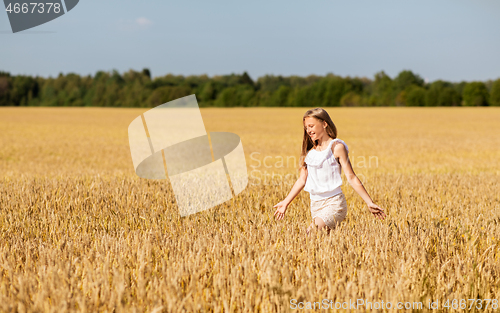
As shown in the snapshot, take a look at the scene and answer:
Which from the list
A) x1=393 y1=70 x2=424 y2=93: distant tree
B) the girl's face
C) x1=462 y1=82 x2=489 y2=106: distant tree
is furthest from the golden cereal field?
x1=393 y1=70 x2=424 y2=93: distant tree

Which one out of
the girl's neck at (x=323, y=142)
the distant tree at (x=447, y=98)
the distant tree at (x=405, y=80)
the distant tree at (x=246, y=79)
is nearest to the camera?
the girl's neck at (x=323, y=142)

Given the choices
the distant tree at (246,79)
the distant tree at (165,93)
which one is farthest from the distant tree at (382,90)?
the distant tree at (165,93)

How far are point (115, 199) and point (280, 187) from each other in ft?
8.26

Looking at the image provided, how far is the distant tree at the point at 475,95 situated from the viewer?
75000 millimetres

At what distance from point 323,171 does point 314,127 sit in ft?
1.41

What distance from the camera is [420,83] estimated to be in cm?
9331

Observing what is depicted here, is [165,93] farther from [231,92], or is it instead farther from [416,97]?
[416,97]

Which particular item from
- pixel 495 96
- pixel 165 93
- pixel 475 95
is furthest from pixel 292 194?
pixel 165 93

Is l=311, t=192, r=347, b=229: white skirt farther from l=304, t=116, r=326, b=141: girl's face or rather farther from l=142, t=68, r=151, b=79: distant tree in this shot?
l=142, t=68, r=151, b=79: distant tree

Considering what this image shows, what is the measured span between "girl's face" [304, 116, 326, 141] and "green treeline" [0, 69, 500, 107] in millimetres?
76542

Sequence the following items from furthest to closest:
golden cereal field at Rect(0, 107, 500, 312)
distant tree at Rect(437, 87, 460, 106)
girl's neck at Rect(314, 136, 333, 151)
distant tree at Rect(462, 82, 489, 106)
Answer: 1. distant tree at Rect(437, 87, 460, 106)
2. distant tree at Rect(462, 82, 489, 106)
3. girl's neck at Rect(314, 136, 333, 151)
4. golden cereal field at Rect(0, 107, 500, 312)

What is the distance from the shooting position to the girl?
3.68 m

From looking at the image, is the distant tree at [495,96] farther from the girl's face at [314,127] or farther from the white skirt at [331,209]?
the girl's face at [314,127]

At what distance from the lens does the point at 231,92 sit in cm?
8700
